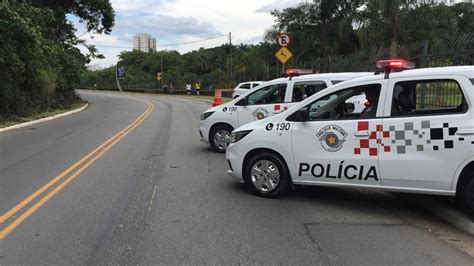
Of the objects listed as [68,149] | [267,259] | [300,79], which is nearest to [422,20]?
[300,79]

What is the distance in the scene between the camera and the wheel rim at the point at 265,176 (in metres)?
6.78

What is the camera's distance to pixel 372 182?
6012mm

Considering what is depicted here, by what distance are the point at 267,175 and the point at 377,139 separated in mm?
1691

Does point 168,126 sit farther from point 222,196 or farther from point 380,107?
point 380,107

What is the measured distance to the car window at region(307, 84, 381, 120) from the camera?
20.0 feet

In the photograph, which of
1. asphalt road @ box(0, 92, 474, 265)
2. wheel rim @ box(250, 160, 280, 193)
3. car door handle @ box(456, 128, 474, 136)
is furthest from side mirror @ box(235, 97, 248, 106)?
car door handle @ box(456, 128, 474, 136)

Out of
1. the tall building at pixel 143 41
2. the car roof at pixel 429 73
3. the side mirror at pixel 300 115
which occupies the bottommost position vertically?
the side mirror at pixel 300 115

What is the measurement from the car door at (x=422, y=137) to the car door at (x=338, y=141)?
162 mm

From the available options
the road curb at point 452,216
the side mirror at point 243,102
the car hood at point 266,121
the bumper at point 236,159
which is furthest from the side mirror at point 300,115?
the side mirror at point 243,102

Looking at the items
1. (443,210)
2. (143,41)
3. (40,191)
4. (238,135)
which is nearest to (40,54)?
(40,191)

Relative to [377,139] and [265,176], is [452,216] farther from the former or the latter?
[265,176]

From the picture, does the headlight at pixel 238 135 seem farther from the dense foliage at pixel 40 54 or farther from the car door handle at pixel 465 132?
the dense foliage at pixel 40 54

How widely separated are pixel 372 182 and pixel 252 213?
1.57 meters

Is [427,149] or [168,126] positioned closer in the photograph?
[427,149]
